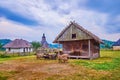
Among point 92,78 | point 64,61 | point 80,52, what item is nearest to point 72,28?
point 80,52

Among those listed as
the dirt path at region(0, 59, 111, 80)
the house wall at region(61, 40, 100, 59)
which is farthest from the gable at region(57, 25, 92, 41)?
the dirt path at region(0, 59, 111, 80)

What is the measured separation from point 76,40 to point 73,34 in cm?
114

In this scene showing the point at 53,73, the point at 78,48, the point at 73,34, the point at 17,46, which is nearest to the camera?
the point at 53,73

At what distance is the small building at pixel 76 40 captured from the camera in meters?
30.5

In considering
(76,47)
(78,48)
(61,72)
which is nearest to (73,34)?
(76,47)

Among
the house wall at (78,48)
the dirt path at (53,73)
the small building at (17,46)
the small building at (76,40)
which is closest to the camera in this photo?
the dirt path at (53,73)

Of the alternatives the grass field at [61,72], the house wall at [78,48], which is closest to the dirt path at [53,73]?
the grass field at [61,72]

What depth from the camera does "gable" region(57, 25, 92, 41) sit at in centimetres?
3062

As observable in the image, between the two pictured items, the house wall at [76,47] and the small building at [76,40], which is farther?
the house wall at [76,47]

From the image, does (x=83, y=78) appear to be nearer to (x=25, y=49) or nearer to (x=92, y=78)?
(x=92, y=78)

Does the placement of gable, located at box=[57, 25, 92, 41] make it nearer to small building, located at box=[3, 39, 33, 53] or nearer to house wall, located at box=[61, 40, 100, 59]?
house wall, located at box=[61, 40, 100, 59]

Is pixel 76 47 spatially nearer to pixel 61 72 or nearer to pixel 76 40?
pixel 76 40

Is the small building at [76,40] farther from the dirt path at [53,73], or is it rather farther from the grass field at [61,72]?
the dirt path at [53,73]

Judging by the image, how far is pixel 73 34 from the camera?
32062 mm
